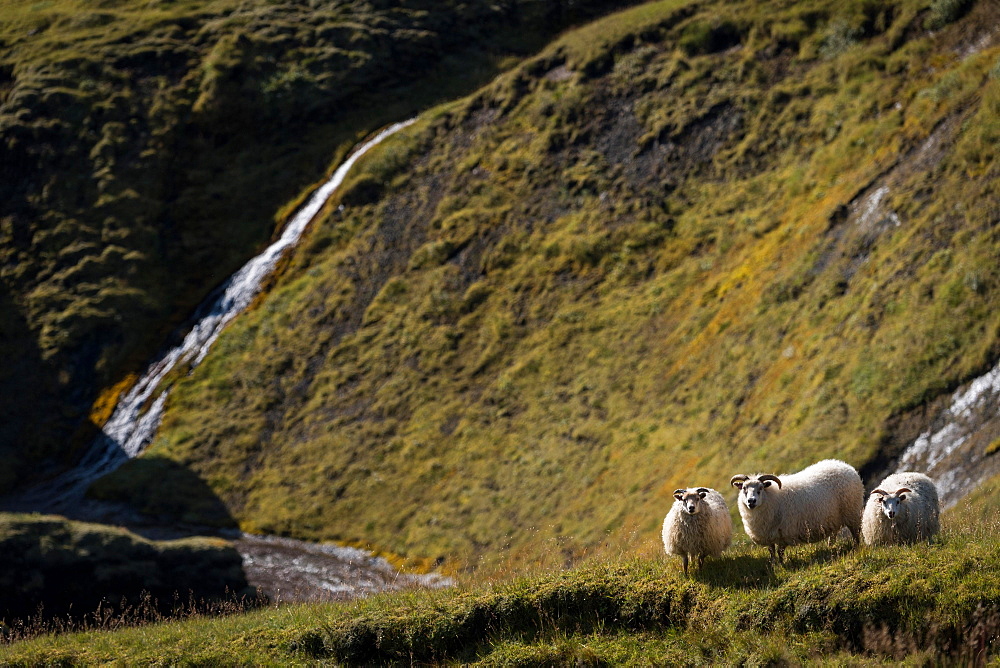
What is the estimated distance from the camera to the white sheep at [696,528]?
14312 mm

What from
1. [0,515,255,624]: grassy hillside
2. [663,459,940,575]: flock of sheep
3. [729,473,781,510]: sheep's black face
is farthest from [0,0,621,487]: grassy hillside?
[729,473,781,510]: sheep's black face

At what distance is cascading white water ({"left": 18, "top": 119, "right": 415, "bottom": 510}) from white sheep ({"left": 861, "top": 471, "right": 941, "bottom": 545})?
127 ft

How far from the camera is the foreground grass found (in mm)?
11922

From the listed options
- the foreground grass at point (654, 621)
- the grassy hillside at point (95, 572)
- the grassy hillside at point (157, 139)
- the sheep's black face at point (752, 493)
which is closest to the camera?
the foreground grass at point (654, 621)

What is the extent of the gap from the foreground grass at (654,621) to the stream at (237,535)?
915 centimetres

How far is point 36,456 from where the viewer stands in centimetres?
4747

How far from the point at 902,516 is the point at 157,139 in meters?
59.4

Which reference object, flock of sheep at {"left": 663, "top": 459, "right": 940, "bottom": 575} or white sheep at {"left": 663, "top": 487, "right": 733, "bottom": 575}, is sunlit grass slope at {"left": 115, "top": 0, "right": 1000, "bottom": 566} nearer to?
white sheep at {"left": 663, "top": 487, "right": 733, "bottom": 575}

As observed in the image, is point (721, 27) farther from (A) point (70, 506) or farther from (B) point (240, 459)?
(A) point (70, 506)

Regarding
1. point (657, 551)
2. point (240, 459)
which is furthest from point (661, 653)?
point (240, 459)

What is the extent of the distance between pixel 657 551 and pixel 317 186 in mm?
43542

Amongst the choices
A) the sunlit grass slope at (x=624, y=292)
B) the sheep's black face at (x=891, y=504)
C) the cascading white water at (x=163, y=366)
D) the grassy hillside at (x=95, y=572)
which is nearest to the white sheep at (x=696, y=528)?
the sheep's black face at (x=891, y=504)

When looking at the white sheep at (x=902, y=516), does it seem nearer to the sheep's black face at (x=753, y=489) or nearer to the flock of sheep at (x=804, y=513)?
the flock of sheep at (x=804, y=513)

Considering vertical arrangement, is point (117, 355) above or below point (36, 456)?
above
